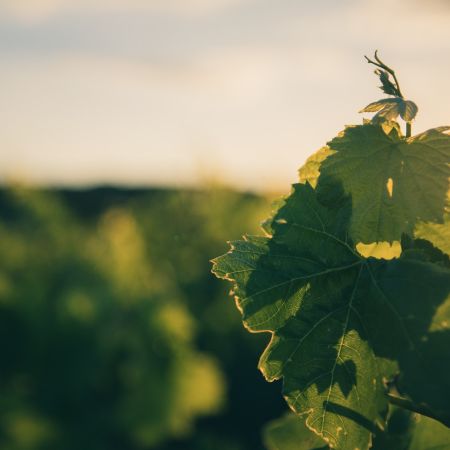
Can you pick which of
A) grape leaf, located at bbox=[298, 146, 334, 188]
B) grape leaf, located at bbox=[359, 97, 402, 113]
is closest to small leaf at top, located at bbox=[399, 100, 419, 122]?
grape leaf, located at bbox=[359, 97, 402, 113]

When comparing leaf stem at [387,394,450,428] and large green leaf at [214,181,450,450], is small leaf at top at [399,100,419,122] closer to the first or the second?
large green leaf at [214,181,450,450]

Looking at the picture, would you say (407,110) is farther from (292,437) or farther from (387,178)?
(292,437)

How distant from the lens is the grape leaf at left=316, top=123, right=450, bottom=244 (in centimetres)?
84

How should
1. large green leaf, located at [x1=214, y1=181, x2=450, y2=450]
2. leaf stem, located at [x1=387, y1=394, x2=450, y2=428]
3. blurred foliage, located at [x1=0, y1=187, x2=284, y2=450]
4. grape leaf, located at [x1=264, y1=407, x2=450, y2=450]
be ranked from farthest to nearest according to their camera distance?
blurred foliage, located at [x1=0, y1=187, x2=284, y2=450] < grape leaf, located at [x1=264, y1=407, x2=450, y2=450] < large green leaf, located at [x1=214, y1=181, x2=450, y2=450] < leaf stem, located at [x1=387, y1=394, x2=450, y2=428]

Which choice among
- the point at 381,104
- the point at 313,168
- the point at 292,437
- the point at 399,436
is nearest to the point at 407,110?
the point at 381,104

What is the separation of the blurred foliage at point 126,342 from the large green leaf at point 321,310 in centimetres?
493

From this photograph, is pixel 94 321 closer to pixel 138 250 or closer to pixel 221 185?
pixel 138 250

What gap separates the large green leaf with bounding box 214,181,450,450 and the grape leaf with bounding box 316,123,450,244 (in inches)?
1.0

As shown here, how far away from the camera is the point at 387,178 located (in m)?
0.88

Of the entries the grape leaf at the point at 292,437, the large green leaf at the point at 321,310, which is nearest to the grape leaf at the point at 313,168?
the large green leaf at the point at 321,310

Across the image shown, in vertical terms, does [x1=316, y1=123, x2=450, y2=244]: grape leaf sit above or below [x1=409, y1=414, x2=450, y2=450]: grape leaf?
above

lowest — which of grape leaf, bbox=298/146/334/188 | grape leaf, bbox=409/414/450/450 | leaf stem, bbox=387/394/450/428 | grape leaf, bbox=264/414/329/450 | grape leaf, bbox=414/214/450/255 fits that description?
grape leaf, bbox=264/414/329/450

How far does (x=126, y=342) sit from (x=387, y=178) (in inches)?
218

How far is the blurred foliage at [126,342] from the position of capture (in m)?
5.82
